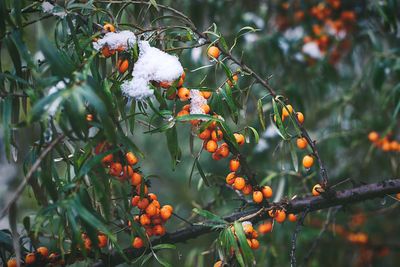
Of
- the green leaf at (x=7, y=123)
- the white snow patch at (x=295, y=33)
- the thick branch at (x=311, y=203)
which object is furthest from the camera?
the white snow patch at (x=295, y=33)

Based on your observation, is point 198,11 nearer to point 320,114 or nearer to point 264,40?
point 264,40

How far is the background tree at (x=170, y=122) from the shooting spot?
101 cm

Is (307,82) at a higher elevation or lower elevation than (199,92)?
lower

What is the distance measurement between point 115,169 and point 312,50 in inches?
74.9

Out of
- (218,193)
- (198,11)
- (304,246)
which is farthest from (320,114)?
(218,193)

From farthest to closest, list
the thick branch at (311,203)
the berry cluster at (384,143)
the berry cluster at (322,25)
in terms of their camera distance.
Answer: the berry cluster at (322,25) < the berry cluster at (384,143) < the thick branch at (311,203)

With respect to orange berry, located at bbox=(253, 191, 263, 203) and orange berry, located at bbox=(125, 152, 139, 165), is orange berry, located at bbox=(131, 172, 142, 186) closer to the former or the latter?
orange berry, located at bbox=(125, 152, 139, 165)

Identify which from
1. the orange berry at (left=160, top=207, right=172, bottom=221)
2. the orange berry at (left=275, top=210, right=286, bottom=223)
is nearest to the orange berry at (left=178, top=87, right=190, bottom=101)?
the orange berry at (left=160, top=207, right=172, bottom=221)

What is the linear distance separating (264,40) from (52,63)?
5.27 ft

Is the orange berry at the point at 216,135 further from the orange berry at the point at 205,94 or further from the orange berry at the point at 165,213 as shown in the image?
the orange berry at the point at 165,213

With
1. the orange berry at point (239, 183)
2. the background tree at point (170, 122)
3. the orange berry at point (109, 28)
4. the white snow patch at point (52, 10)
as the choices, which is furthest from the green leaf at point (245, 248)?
the white snow patch at point (52, 10)

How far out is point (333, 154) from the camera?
2.55 meters

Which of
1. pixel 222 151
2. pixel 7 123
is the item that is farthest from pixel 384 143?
pixel 7 123

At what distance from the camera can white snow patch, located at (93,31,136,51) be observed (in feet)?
3.66
